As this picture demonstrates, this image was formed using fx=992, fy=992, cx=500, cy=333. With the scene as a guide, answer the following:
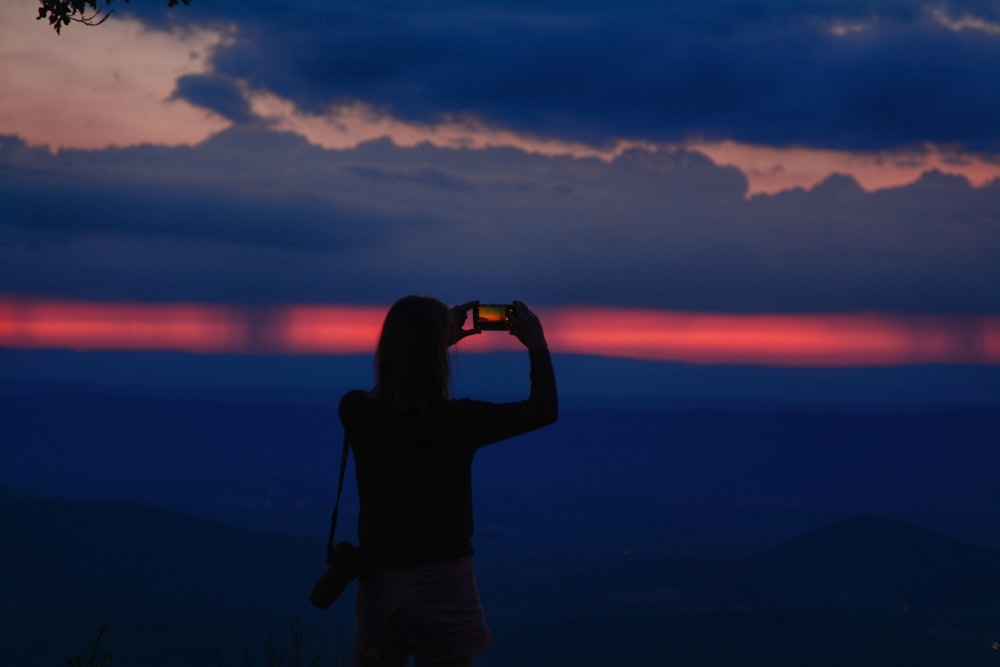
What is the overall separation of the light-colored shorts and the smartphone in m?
0.87

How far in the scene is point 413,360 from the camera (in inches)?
122

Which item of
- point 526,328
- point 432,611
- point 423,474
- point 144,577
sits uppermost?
point 526,328

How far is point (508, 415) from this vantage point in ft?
10.0

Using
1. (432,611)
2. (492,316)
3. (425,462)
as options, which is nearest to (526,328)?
(492,316)

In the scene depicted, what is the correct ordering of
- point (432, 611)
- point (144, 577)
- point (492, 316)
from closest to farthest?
1. point (432, 611)
2. point (492, 316)
3. point (144, 577)

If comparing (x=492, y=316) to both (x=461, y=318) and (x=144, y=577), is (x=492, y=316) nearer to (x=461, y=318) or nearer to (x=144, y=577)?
(x=461, y=318)

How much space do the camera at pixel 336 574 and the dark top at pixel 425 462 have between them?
0.06 meters

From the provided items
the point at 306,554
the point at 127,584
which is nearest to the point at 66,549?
the point at 127,584

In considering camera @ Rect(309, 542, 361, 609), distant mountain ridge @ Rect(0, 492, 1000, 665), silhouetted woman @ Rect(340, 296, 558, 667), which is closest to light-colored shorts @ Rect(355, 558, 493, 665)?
silhouetted woman @ Rect(340, 296, 558, 667)

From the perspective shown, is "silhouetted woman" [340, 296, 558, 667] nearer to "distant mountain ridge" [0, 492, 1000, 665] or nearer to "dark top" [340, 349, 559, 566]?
"dark top" [340, 349, 559, 566]

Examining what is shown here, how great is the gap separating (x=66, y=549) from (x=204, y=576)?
29311 mm

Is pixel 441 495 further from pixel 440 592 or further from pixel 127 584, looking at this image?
pixel 127 584

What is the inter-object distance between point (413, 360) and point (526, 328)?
1.69 ft

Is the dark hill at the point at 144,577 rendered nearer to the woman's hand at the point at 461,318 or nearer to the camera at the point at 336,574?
the camera at the point at 336,574
